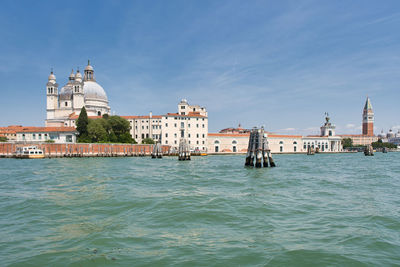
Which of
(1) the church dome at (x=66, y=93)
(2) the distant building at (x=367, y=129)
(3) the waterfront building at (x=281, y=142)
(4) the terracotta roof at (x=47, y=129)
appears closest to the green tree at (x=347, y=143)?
(2) the distant building at (x=367, y=129)

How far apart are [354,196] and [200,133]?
42.8 metres

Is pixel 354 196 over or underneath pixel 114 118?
underneath

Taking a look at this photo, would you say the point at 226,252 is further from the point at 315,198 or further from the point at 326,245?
the point at 315,198

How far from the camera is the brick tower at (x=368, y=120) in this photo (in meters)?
102

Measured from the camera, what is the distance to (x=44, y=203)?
25.6ft

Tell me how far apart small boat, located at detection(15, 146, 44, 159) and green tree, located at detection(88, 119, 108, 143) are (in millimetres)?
7901

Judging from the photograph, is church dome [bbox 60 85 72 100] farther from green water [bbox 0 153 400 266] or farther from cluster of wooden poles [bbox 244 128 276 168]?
green water [bbox 0 153 400 266]

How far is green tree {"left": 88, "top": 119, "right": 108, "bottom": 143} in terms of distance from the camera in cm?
4203

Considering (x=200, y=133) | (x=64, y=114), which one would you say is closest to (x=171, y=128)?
(x=200, y=133)

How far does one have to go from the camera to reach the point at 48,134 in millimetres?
48844

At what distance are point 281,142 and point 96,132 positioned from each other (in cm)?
3723

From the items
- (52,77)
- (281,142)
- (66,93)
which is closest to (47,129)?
(66,93)

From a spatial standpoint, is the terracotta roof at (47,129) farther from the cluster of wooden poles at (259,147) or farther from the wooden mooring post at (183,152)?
the cluster of wooden poles at (259,147)

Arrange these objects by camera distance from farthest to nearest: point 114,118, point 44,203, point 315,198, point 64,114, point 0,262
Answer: point 64,114 → point 114,118 → point 315,198 → point 44,203 → point 0,262
